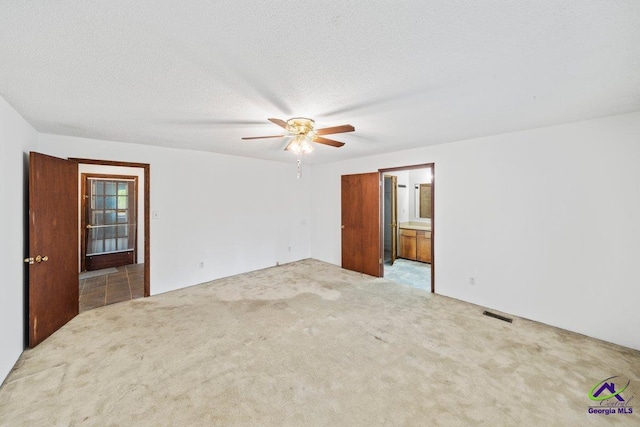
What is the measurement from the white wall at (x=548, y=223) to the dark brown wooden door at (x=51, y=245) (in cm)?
478

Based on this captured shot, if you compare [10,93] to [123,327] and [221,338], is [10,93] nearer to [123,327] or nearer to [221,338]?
[123,327]

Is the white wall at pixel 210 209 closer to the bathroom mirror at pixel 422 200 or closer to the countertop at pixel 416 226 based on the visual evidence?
the countertop at pixel 416 226

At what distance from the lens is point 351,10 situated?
114cm

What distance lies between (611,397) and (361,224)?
3.61 meters

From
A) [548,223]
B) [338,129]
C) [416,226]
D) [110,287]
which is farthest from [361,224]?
[110,287]

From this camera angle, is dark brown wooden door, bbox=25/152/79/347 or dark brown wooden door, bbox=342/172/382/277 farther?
dark brown wooden door, bbox=342/172/382/277

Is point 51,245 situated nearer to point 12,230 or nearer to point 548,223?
point 12,230

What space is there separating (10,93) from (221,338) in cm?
280

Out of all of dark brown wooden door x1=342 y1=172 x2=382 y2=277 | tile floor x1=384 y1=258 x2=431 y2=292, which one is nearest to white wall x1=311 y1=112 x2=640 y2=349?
tile floor x1=384 y1=258 x2=431 y2=292

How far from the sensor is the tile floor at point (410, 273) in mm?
4432

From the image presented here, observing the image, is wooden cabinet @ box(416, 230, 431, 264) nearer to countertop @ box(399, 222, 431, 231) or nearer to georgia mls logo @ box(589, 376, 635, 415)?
countertop @ box(399, 222, 431, 231)

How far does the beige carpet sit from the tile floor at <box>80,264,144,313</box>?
417mm

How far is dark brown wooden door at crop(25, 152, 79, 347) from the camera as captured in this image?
2477 mm

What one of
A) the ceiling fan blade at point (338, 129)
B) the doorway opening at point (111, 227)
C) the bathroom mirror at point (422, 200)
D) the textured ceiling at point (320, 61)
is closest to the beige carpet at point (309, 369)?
the doorway opening at point (111, 227)
